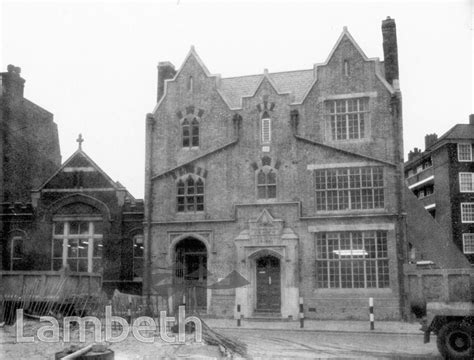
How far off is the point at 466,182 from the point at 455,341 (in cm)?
4008

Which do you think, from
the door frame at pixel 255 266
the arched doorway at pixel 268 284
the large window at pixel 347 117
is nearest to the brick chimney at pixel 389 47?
the large window at pixel 347 117

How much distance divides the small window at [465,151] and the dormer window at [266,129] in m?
28.5

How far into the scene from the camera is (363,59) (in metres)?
28.4

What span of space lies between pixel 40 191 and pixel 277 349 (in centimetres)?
1995

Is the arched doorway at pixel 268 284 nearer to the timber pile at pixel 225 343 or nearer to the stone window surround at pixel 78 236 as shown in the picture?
the stone window surround at pixel 78 236

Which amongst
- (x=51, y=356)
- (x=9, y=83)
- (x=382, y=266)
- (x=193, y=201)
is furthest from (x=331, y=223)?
(x=9, y=83)

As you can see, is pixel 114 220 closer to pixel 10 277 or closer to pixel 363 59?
pixel 10 277

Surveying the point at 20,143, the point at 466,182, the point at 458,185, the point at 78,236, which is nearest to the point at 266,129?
the point at 78,236

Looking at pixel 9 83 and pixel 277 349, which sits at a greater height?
pixel 9 83

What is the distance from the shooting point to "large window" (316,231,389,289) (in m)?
26.8

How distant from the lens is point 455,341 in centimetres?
1389

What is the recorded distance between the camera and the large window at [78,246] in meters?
30.5

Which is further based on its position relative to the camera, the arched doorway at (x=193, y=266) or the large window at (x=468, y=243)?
the large window at (x=468, y=243)

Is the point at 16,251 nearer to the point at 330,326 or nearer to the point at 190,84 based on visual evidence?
the point at 190,84
